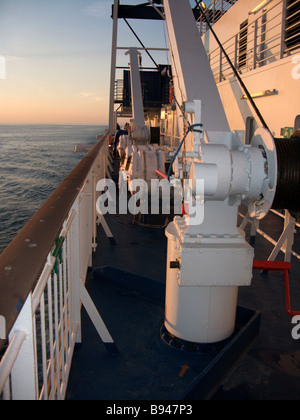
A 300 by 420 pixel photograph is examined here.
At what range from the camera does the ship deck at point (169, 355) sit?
8.21ft

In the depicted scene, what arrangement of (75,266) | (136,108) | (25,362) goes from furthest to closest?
(136,108)
(75,266)
(25,362)

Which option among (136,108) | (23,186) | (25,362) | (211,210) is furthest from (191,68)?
(23,186)

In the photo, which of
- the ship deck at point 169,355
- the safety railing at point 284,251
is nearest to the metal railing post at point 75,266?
the ship deck at point 169,355

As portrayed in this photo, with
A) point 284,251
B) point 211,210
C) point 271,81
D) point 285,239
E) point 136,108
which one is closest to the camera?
point 211,210

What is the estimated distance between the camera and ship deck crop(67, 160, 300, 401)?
98.5 inches

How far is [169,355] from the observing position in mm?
2896

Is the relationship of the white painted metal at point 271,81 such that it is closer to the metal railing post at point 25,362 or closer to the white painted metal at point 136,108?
the white painted metal at point 136,108

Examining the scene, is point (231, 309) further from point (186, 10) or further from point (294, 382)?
point (186, 10)

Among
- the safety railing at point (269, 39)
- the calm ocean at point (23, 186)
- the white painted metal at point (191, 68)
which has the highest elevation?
the safety railing at point (269, 39)

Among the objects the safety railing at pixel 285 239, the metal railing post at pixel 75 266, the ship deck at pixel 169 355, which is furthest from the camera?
the safety railing at pixel 285 239

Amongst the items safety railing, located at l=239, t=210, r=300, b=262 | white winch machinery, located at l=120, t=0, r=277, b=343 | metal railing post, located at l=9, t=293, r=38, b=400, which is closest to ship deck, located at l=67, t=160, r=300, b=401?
white winch machinery, located at l=120, t=0, r=277, b=343

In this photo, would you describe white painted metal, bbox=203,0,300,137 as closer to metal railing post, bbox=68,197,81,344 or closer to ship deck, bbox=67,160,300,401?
ship deck, bbox=67,160,300,401

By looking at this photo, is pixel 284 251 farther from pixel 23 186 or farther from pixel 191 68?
pixel 23 186
